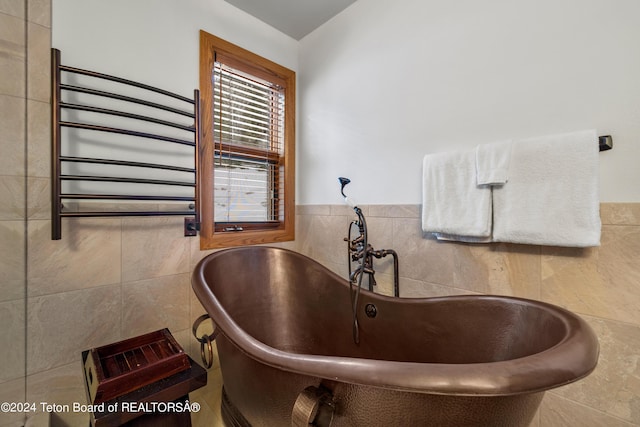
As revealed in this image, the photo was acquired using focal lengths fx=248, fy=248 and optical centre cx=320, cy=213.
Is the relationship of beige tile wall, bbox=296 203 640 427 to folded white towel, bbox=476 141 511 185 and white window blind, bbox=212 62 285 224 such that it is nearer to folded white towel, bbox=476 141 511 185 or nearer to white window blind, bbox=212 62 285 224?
folded white towel, bbox=476 141 511 185

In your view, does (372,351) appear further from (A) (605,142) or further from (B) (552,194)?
(A) (605,142)

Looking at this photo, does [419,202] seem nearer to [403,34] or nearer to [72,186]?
[403,34]

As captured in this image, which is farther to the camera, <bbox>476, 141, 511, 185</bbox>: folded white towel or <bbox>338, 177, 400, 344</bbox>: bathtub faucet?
<bbox>338, 177, 400, 344</bbox>: bathtub faucet

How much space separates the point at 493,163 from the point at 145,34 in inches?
74.7

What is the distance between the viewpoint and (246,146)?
6.12 ft

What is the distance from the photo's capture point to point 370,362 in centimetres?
54

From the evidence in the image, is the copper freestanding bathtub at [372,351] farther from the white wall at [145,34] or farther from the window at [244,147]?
the white wall at [145,34]

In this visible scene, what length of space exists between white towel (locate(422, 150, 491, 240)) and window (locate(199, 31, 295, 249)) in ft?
3.73

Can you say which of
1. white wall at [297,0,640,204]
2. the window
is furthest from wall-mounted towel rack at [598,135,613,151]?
the window

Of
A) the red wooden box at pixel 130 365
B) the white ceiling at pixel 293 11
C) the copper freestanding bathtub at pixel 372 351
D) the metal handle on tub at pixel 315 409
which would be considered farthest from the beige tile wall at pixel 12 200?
the metal handle on tub at pixel 315 409

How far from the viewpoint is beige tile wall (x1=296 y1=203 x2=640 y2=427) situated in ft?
2.82

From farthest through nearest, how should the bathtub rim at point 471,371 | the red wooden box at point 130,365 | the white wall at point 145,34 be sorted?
1. the white wall at point 145,34
2. the red wooden box at point 130,365
3. the bathtub rim at point 471,371

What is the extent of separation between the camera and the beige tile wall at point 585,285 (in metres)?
0.86

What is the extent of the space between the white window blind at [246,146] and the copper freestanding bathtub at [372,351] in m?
0.42
